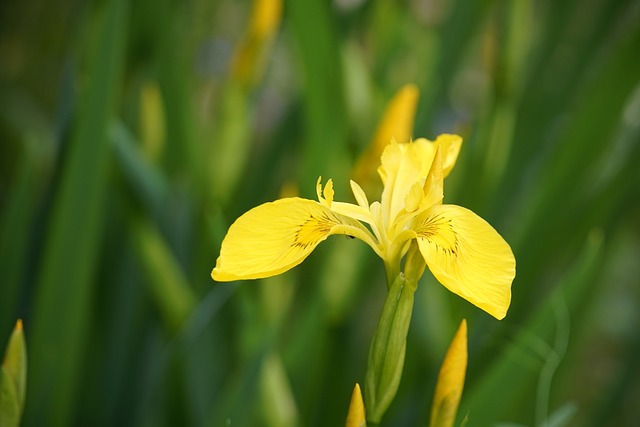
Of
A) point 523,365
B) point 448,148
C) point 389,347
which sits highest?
point 448,148

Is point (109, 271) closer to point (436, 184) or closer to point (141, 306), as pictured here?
point (141, 306)

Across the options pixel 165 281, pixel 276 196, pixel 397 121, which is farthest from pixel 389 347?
pixel 276 196

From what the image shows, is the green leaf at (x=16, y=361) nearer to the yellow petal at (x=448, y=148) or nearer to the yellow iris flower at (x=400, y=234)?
the yellow iris flower at (x=400, y=234)

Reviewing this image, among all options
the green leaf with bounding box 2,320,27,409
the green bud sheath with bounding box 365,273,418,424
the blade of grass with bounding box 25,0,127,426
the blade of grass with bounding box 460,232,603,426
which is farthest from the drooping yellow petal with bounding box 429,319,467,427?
the blade of grass with bounding box 25,0,127,426

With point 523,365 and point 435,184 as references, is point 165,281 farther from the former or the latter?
point 435,184

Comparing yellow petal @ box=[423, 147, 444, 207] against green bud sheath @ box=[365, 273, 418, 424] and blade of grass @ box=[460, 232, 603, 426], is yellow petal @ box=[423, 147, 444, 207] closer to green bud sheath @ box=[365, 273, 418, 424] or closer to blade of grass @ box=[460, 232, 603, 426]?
green bud sheath @ box=[365, 273, 418, 424]

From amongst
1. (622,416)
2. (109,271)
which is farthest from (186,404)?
(622,416)
